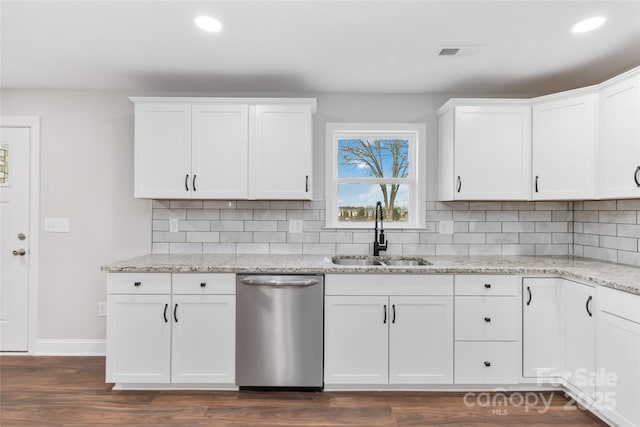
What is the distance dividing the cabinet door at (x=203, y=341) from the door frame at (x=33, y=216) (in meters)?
1.61

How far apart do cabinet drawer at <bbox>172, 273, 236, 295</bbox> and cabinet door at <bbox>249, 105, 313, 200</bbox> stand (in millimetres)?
691

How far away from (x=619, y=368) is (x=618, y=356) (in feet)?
0.20

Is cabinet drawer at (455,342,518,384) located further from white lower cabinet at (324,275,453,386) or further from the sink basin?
the sink basin

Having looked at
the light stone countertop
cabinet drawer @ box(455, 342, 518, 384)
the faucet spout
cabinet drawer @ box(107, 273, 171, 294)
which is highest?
the faucet spout

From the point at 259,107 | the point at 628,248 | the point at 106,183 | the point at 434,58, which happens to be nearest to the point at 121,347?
the point at 106,183

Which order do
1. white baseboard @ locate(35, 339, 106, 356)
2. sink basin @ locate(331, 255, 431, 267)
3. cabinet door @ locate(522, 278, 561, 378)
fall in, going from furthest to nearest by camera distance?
1. white baseboard @ locate(35, 339, 106, 356)
2. sink basin @ locate(331, 255, 431, 267)
3. cabinet door @ locate(522, 278, 561, 378)

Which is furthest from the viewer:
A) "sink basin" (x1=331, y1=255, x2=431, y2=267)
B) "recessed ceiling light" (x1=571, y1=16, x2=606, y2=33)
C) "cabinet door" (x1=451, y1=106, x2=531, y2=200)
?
"sink basin" (x1=331, y1=255, x2=431, y2=267)

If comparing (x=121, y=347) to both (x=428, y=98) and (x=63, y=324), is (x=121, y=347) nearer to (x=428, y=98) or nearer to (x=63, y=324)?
(x=63, y=324)

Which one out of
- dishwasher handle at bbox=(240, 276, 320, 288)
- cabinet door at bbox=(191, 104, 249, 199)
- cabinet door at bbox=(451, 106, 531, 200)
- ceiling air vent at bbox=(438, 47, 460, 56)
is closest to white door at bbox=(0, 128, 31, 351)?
cabinet door at bbox=(191, 104, 249, 199)

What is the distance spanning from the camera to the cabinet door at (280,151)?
2.72m

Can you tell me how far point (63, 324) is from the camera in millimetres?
3051

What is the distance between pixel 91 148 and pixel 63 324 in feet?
5.14

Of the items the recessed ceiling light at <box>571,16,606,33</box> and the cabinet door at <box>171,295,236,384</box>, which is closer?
the recessed ceiling light at <box>571,16,606,33</box>

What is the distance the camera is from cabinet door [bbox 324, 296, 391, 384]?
239cm
